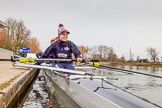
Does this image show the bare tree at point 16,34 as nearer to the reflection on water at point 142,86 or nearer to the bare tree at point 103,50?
the bare tree at point 103,50

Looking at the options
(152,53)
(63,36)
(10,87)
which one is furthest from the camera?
(152,53)

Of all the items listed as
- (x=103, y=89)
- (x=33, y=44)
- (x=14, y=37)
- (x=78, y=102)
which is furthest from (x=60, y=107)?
(x=33, y=44)

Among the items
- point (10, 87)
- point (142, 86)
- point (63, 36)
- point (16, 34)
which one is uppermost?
point (16, 34)

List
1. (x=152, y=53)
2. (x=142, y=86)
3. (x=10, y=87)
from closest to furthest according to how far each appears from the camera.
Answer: (x=10, y=87) < (x=142, y=86) < (x=152, y=53)

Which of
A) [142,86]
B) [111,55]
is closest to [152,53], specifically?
[111,55]

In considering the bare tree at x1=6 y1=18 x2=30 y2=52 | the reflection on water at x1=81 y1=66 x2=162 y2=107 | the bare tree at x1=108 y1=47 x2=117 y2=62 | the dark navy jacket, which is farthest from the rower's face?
the bare tree at x1=108 y1=47 x2=117 y2=62

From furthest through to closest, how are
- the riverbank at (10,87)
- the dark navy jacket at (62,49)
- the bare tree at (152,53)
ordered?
the bare tree at (152,53) < the dark navy jacket at (62,49) < the riverbank at (10,87)

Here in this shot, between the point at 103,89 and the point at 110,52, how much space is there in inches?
3737

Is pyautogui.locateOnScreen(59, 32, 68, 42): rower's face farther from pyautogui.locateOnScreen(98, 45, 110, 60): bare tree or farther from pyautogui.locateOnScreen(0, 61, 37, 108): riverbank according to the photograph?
pyautogui.locateOnScreen(98, 45, 110, 60): bare tree

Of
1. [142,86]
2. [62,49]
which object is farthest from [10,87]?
[142,86]

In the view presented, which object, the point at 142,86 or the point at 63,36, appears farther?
the point at 142,86

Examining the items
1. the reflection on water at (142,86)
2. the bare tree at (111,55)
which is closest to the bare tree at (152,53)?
the bare tree at (111,55)

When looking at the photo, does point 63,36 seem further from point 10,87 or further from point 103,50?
point 103,50

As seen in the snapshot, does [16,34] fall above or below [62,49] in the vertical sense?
above
